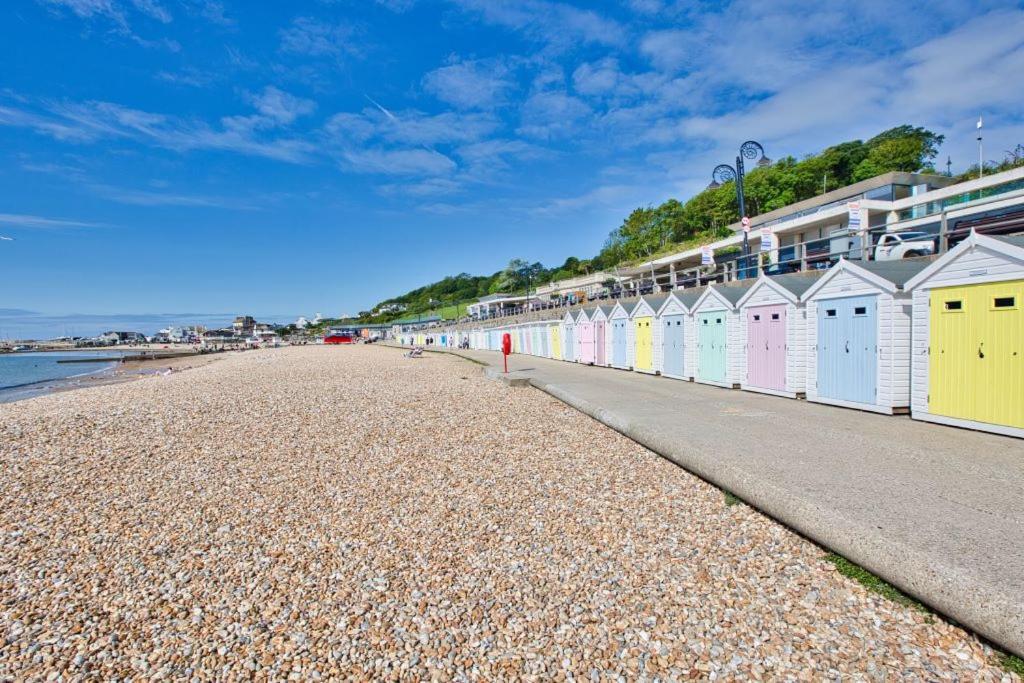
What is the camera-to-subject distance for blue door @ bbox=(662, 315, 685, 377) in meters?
15.4

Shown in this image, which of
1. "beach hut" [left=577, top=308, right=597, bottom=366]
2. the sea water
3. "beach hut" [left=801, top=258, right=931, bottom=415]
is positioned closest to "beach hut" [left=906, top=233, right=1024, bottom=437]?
"beach hut" [left=801, top=258, right=931, bottom=415]

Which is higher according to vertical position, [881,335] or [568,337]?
[881,335]

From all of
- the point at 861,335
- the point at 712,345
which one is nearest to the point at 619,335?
the point at 712,345

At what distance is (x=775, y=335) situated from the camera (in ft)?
37.6

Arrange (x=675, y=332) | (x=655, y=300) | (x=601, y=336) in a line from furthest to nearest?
(x=601, y=336), (x=655, y=300), (x=675, y=332)

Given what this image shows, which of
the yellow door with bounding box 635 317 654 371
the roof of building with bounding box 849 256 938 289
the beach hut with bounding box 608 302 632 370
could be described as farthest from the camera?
the beach hut with bounding box 608 302 632 370

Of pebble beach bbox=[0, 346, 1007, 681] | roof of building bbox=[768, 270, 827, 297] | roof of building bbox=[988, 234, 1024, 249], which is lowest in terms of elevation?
pebble beach bbox=[0, 346, 1007, 681]

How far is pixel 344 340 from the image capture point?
118 metres

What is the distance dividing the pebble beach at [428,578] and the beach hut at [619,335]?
35.1 ft

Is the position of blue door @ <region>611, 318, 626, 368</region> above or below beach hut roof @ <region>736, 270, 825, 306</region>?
below

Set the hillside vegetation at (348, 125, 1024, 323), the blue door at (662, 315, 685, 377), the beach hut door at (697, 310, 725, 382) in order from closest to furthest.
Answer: the beach hut door at (697, 310, 725, 382) → the blue door at (662, 315, 685, 377) → the hillside vegetation at (348, 125, 1024, 323)

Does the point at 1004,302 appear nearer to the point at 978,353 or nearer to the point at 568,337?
the point at 978,353

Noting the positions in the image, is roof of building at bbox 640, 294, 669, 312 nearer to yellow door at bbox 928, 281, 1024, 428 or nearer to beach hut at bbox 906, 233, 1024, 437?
beach hut at bbox 906, 233, 1024, 437

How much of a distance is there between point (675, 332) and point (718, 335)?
2154 mm
